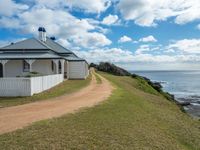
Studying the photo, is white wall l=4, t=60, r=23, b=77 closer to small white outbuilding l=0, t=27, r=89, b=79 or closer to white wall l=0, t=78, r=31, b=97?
small white outbuilding l=0, t=27, r=89, b=79

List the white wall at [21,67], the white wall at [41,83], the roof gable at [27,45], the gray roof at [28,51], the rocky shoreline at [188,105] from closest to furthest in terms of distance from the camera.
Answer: the white wall at [41,83]
the rocky shoreline at [188,105]
the gray roof at [28,51]
the white wall at [21,67]
the roof gable at [27,45]

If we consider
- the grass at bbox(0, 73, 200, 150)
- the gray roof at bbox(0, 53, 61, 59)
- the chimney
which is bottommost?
the grass at bbox(0, 73, 200, 150)

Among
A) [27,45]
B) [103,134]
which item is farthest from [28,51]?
[103,134]

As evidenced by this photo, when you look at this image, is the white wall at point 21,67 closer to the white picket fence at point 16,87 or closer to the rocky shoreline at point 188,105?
the rocky shoreline at point 188,105

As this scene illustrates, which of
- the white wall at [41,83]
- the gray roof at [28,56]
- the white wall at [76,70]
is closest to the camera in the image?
the white wall at [41,83]

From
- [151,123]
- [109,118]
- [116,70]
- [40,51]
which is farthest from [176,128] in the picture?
[116,70]

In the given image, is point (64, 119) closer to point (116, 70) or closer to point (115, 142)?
point (115, 142)

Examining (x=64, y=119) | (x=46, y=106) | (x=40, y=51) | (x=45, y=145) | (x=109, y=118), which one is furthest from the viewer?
(x=40, y=51)

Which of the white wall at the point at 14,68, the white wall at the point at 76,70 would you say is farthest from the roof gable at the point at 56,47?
the white wall at the point at 14,68

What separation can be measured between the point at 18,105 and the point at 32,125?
5.41 m

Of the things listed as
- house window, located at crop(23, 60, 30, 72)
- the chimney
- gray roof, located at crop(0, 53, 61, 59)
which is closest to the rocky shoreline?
gray roof, located at crop(0, 53, 61, 59)

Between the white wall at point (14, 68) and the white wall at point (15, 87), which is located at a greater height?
the white wall at point (14, 68)

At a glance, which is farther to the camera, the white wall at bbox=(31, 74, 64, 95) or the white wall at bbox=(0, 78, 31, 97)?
the white wall at bbox=(31, 74, 64, 95)

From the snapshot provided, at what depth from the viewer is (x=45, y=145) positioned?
7.99 m
